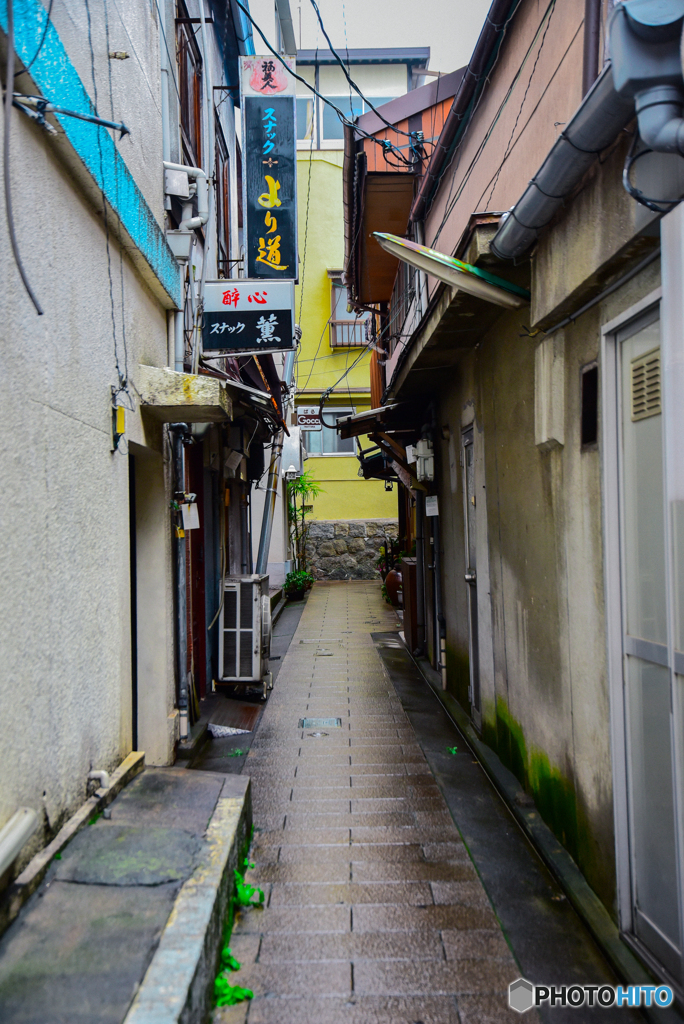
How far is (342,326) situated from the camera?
26.0 m

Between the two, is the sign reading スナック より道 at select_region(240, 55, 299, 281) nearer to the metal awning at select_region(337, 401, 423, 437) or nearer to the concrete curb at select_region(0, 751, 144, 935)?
the metal awning at select_region(337, 401, 423, 437)

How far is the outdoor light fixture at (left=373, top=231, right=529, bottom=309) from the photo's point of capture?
17.0ft

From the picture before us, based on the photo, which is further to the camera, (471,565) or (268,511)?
(268,511)

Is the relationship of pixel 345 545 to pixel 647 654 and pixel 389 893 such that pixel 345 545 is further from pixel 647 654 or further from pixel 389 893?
pixel 647 654

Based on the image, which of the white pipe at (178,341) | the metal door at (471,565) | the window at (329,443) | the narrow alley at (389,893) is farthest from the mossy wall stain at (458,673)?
the window at (329,443)

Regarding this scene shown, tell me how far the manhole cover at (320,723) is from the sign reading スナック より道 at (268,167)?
580cm

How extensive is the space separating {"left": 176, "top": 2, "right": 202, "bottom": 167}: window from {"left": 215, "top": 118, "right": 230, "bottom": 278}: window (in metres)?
1.40

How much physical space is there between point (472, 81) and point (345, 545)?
20761 mm

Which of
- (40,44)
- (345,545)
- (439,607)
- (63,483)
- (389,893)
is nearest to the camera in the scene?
(40,44)

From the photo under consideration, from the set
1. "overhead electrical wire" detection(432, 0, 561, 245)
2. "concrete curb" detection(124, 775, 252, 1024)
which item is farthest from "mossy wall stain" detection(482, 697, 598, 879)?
"overhead electrical wire" detection(432, 0, 561, 245)

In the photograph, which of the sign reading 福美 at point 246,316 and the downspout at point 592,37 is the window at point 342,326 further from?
the downspout at point 592,37

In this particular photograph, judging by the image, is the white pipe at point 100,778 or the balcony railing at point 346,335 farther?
the balcony railing at point 346,335

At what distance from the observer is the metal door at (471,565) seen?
8000 millimetres

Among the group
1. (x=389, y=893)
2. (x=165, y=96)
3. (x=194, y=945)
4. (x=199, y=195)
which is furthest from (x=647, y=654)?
(x=165, y=96)
